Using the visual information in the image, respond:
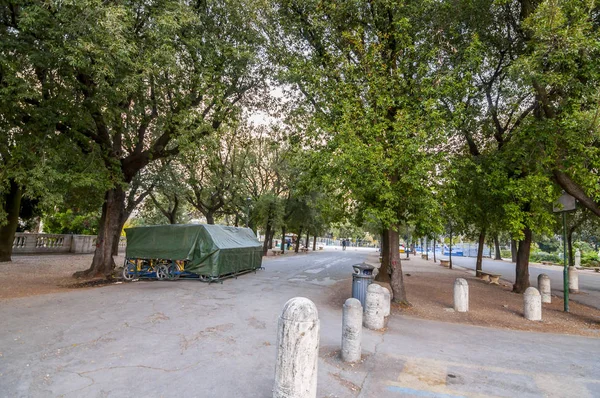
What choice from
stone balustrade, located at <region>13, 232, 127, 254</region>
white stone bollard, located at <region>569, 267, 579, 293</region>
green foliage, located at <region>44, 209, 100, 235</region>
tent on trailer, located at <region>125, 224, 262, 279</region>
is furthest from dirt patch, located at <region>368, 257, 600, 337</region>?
Answer: green foliage, located at <region>44, 209, 100, 235</region>

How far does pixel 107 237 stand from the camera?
1405 cm

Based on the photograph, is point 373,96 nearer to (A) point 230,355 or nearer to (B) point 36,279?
(A) point 230,355

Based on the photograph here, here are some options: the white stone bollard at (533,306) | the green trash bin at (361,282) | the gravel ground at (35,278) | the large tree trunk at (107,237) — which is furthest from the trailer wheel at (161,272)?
the white stone bollard at (533,306)

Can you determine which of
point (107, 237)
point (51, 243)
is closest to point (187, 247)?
point (107, 237)

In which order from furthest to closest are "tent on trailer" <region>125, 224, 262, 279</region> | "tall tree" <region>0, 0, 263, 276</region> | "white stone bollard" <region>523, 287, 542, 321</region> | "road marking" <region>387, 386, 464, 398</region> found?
"tent on trailer" <region>125, 224, 262, 279</region> < "white stone bollard" <region>523, 287, 542, 321</region> < "tall tree" <region>0, 0, 263, 276</region> < "road marking" <region>387, 386, 464, 398</region>

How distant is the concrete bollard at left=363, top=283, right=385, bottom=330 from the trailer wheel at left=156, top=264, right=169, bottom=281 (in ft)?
30.4

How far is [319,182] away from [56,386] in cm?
771

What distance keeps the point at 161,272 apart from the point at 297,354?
1182cm

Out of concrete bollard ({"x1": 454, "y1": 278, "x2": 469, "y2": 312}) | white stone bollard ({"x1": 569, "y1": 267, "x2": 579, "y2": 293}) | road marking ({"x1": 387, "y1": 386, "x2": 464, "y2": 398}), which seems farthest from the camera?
white stone bollard ({"x1": 569, "y1": 267, "x2": 579, "y2": 293})

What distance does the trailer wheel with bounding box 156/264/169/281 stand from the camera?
1393 cm

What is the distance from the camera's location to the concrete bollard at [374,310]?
7.68 m

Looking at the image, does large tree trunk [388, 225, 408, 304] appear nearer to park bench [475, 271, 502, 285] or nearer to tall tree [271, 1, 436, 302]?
tall tree [271, 1, 436, 302]

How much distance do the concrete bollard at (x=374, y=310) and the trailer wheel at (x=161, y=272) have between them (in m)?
9.28

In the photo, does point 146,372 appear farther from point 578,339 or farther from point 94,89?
point 94,89
